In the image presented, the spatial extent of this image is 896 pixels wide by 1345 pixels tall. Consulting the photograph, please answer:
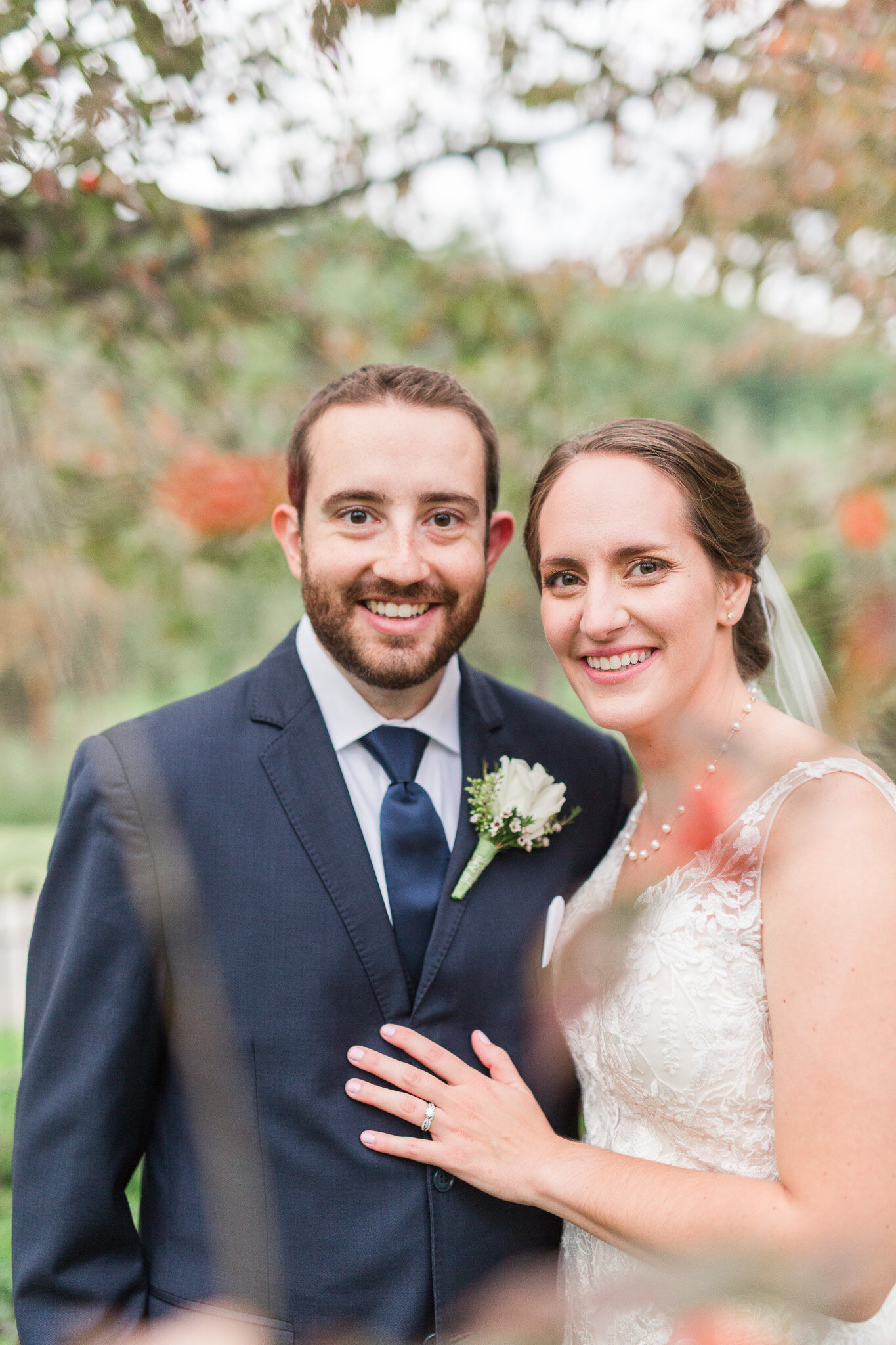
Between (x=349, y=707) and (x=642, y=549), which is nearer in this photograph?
(x=642, y=549)

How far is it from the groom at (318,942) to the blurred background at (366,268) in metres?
0.84

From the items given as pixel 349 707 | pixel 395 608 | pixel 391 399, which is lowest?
pixel 349 707

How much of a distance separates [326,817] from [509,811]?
0.40 metres

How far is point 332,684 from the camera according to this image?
2.44 meters

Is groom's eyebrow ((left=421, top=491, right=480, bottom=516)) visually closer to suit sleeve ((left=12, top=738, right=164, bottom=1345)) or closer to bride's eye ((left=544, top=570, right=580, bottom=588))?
bride's eye ((left=544, top=570, right=580, bottom=588))

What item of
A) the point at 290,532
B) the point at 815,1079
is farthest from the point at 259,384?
the point at 815,1079

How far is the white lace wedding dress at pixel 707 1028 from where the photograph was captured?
6.15 feet

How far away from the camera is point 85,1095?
2.03 m

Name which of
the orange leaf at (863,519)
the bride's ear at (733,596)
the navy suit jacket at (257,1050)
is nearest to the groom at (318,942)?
the navy suit jacket at (257,1050)

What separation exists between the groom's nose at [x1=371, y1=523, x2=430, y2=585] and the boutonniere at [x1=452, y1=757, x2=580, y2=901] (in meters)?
0.50

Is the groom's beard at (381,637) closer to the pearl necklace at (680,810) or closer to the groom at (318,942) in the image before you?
Answer: the groom at (318,942)

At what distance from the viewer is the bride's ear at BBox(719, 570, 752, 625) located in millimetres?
2223

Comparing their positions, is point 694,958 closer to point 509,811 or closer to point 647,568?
point 509,811

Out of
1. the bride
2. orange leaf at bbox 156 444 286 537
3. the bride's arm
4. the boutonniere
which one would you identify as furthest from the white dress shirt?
orange leaf at bbox 156 444 286 537
